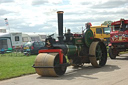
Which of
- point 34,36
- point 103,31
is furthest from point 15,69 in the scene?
point 34,36

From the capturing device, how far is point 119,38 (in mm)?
14469

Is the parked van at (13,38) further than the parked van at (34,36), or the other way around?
the parked van at (34,36)

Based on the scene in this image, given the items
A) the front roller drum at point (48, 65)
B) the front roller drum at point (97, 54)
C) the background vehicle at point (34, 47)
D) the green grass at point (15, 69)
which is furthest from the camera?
the background vehicle at point (34, 47)

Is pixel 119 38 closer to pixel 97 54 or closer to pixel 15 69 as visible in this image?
pixel 97 54

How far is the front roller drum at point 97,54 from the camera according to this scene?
10555 millimetres

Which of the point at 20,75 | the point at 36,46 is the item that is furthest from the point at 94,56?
the point at 36,46

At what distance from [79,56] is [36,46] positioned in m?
11.5

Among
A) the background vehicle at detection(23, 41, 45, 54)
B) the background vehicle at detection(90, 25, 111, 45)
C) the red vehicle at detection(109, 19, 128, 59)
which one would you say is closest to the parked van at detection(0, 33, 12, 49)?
the background vehicle at detection(23, 41, 45, 54)

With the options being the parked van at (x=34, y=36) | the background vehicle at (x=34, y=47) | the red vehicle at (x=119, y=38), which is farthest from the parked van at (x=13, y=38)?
the red vehicle at (x=119, y=38)

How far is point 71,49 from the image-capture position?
9.94 meters

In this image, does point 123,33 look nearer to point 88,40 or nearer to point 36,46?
point 88,40

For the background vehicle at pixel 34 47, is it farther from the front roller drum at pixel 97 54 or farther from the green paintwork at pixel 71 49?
the green paintwork at pixel 71 49

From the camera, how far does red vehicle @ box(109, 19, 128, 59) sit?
46.9 ft

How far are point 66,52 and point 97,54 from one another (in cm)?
218
